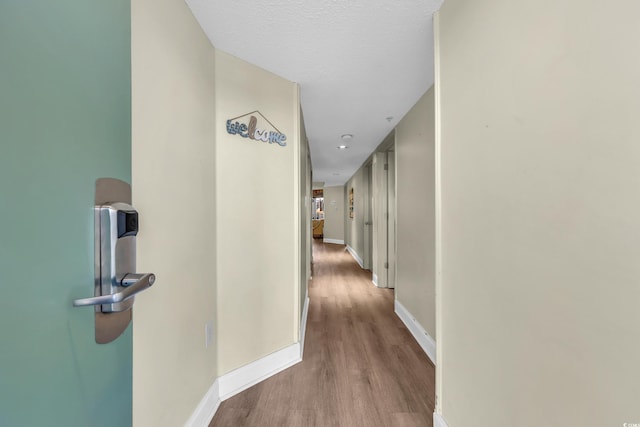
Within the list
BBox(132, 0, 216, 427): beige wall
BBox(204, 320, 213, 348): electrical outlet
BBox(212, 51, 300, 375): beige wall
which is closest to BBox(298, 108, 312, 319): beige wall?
BBox(212, 51, 300, 375): beige wall

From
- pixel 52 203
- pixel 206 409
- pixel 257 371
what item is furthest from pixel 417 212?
pixel 52 203

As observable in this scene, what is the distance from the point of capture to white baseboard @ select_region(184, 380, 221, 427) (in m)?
1.31

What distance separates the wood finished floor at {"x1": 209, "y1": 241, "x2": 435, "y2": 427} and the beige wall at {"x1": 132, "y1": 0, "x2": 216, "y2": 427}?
42cm

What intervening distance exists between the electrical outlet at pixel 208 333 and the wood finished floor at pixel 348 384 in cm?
46

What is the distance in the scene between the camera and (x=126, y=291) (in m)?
0.59

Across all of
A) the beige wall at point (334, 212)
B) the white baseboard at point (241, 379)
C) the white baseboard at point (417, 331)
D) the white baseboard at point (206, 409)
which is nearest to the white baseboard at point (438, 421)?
the white baseboard at point (417, 331)

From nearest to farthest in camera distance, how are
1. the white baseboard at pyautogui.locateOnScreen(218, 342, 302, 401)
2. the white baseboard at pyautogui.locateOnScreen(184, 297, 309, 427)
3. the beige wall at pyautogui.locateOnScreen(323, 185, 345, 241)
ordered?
the white baseboard at pyautogui.locateOnScreen(184, 297, 309, 427), the white baseboard at pyautogui.locateOnScreen(218, 342, 302, 401), the beige wall at pyautogui.locateOnScreen(323, 185, 345, 241)

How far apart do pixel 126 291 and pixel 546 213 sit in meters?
1.17

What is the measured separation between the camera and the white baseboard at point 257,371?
164 centimetres

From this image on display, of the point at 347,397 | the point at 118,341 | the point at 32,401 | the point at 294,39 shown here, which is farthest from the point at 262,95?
the point at 347,397

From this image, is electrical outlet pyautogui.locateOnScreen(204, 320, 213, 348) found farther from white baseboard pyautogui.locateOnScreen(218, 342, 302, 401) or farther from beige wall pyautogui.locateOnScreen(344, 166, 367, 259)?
beige wall pyautogui.locateOnScreen(344, 166, 367, 259)

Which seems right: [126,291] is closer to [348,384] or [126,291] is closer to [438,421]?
[438,421]

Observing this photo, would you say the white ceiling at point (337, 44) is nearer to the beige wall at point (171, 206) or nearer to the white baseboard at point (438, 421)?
the beige wall at point (171, 206)

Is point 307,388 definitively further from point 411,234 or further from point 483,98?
point 483,98
